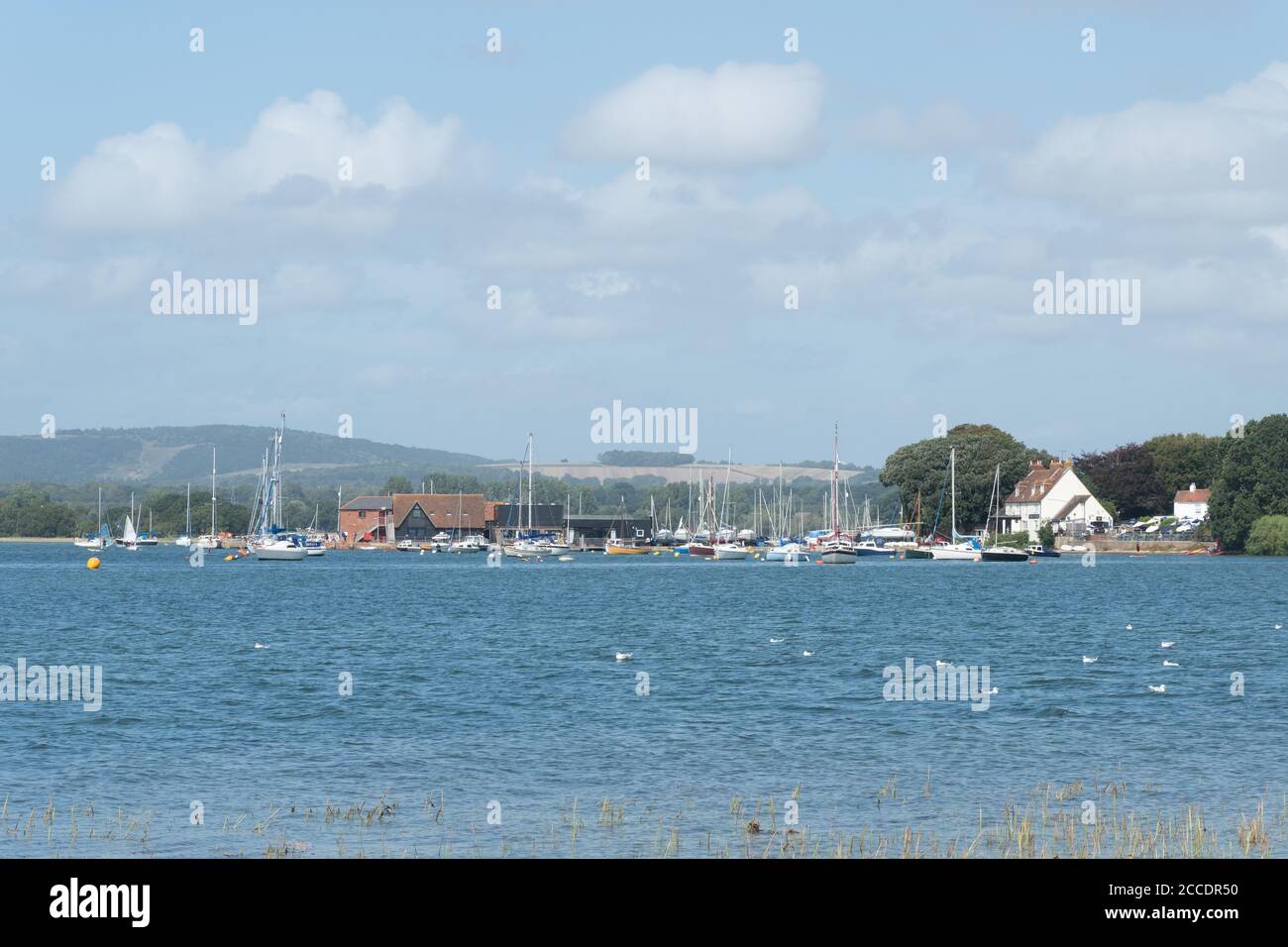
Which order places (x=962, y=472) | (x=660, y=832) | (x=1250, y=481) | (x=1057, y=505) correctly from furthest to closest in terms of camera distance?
(x=1057, y=505)
(x=962, y=472)
(x=1250, y=481)
(x=660, y=832)

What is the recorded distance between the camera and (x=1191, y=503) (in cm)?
19375

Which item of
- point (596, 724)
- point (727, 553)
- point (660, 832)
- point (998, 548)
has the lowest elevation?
point (596, 724)

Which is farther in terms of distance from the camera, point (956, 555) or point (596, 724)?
point (956, 555)

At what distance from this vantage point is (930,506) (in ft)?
623

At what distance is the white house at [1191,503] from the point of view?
192 m

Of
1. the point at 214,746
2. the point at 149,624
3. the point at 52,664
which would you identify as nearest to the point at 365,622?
the point at 149,624

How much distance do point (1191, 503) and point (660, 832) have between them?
18428 cm

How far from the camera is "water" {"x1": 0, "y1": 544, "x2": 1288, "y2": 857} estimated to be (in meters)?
24.7

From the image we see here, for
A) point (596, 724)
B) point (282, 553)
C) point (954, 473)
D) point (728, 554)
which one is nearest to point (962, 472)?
point (954, 473)

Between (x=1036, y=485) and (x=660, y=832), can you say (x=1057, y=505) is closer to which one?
(x=1036, y=485)

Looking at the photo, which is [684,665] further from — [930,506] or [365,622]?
[930,506]

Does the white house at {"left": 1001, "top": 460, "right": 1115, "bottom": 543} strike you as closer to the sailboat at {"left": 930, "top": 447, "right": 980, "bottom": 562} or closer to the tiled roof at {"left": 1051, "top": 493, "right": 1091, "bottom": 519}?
the tiled roof at {"left": 1051, "top": 493, "right": 1091, "bottom": 519}

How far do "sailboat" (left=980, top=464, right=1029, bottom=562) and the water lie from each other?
271 ft
